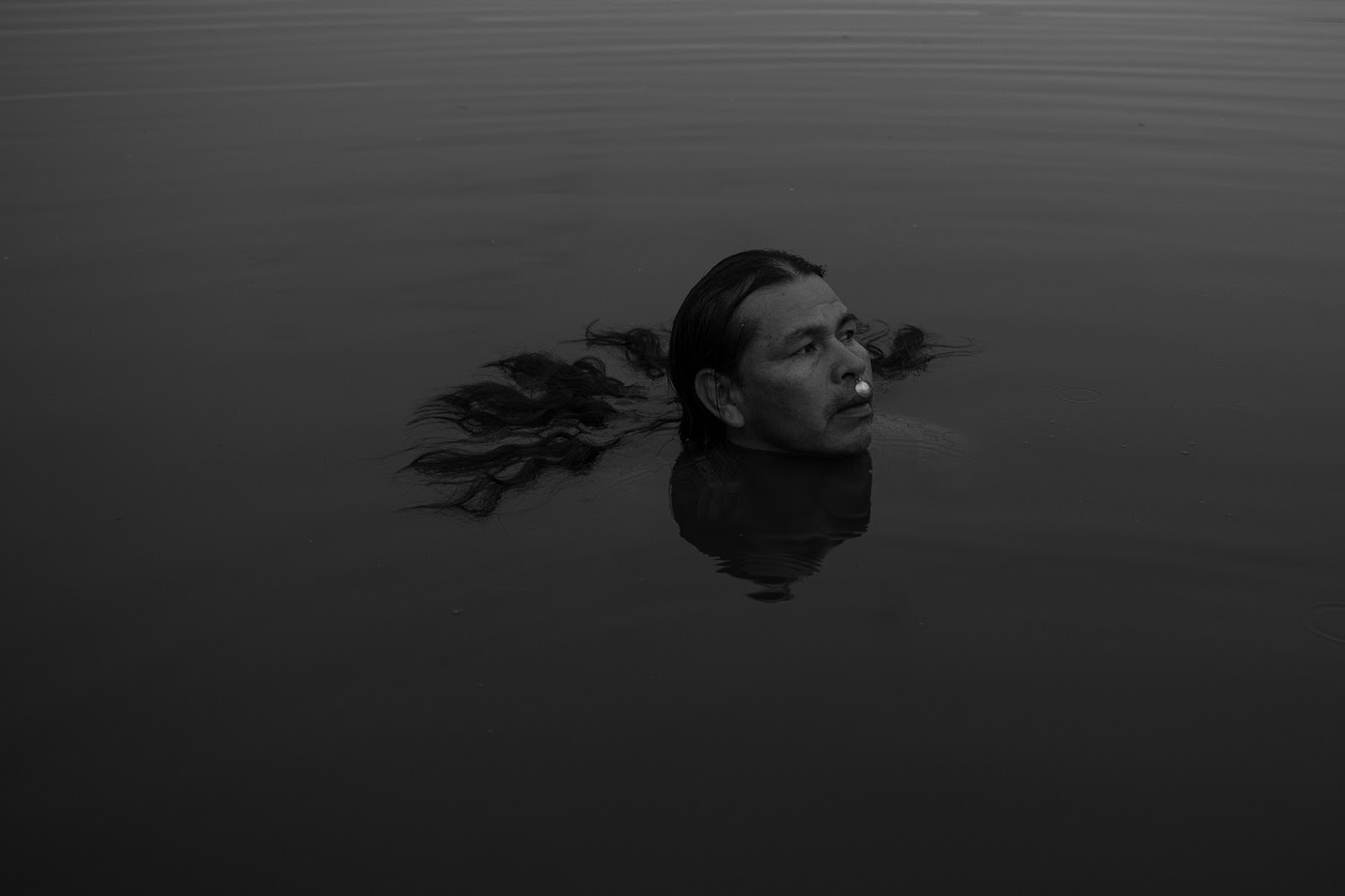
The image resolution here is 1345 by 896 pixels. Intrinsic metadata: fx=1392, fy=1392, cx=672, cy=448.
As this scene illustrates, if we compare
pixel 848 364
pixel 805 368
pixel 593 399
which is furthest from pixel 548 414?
pixel 848 364

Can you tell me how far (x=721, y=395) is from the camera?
518cm

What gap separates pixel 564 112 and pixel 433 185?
A: 2.04 metres

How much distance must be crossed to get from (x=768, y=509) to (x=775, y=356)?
54cm

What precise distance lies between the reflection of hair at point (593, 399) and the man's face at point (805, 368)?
2.5 inches

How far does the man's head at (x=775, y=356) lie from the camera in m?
4.94

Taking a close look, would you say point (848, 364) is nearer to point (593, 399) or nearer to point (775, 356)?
point (775, 356)

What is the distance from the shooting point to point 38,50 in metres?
13.7

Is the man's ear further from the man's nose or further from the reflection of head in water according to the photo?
the man's nose

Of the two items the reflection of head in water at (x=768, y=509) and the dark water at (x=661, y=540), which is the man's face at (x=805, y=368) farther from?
the dark water at (x=661, y=540)

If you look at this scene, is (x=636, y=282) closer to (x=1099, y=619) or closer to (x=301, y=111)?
(x=1099, y=619)

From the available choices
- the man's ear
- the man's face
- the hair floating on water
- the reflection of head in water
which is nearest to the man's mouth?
the man's face

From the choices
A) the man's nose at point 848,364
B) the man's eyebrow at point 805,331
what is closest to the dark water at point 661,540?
the man's nose at point 848,364

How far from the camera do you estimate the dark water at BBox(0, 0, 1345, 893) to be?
10.7 ft

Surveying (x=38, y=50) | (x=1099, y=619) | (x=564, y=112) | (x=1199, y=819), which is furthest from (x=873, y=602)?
(x=38, y=50)
